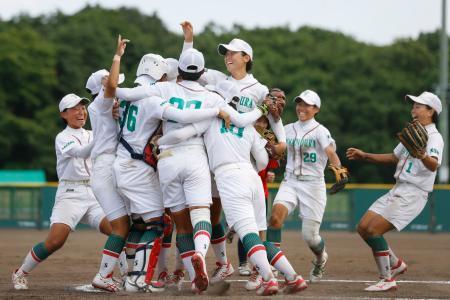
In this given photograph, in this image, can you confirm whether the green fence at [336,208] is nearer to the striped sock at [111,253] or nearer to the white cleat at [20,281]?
the white cleat at [20,281]

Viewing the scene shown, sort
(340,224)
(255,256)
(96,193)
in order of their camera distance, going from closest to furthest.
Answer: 1. (255,256)
2. (96,193)
3. (340,224)

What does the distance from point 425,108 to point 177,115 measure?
3375 millimetres

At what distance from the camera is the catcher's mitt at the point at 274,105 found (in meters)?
11.8

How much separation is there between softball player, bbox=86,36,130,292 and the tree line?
42.8 m

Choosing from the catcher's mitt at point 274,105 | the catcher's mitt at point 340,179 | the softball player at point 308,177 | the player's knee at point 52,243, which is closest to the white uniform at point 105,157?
the player's knee at point 52,243

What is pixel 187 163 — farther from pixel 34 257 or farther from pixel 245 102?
pixel 34 257

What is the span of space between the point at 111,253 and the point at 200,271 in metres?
1.32

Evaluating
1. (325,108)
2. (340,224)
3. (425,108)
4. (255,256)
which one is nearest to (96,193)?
(255,256)

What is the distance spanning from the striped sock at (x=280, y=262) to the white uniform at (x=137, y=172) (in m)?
1.27

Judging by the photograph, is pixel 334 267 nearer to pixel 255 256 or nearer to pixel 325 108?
pixel 255 256

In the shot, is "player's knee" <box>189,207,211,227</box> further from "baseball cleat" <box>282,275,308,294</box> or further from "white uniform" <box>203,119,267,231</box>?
"baseball cleat" <box>282,275,308,294</box>

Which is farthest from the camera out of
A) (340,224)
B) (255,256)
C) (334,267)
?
(340,224)

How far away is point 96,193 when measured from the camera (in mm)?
11312

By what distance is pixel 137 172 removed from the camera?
1101 centimetres
